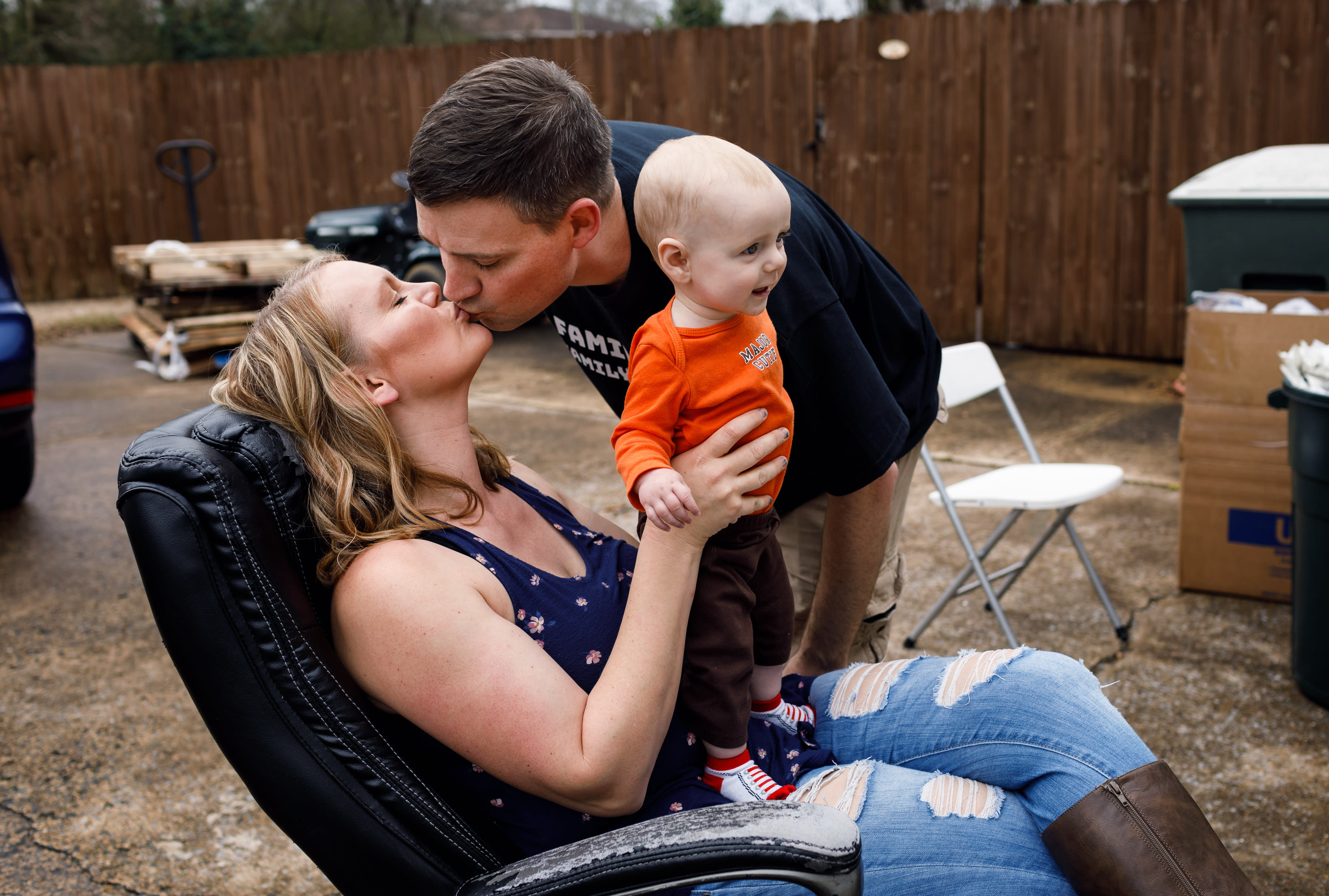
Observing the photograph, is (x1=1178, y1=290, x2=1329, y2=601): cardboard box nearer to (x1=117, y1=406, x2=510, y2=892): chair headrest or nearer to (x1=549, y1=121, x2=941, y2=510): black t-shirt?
(x1=549, y1=121, x2=941, y2=510): black t-shirt

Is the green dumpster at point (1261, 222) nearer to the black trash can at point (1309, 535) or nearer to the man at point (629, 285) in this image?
the black trash can at point (1309, 535)

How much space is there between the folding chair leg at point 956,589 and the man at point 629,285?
3.83 ft

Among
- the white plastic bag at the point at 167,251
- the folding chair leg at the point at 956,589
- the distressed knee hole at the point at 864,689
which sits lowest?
the folding chair leg at the point at 956,589

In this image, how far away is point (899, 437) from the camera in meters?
1.85

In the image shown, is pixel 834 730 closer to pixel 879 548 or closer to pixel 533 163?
pixel 879 548

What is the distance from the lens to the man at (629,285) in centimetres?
164

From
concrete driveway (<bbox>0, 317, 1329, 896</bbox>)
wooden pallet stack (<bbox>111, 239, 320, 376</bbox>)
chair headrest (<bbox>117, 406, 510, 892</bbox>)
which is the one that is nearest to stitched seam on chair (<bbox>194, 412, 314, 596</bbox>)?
chair headrest (<bbox>117, 406, 510, 892</bbox>)

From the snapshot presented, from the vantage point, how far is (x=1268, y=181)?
14.8 feet

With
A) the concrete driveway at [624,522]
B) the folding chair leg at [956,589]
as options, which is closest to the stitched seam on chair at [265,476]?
the concrete driveway at [624,522]

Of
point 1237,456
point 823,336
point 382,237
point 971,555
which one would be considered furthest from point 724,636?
point 382,237

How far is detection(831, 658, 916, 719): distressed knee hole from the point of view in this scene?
1.81 m

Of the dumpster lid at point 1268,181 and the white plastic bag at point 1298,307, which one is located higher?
the dumpster lid at point 1268,181

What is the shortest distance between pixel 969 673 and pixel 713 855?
27.8 inches

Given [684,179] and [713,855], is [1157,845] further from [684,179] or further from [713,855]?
[684,179]
